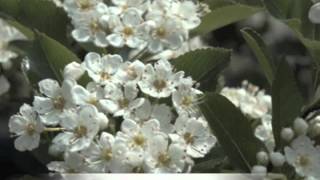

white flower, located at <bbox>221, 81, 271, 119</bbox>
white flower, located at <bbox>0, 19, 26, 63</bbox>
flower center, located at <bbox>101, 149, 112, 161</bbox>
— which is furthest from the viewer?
white flower, located at <bbox>0, 19, 26, 63</bbox>

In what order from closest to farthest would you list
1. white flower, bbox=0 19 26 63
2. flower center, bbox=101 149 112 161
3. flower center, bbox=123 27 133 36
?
flower center, bbox=101 149 112 161
flower center, bbox=123 27 133 36
white flower, bbox=0 19 26 63

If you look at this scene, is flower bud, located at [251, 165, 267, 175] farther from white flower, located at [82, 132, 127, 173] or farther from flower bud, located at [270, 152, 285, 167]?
white flower, located at [82, 132, 127, 173]

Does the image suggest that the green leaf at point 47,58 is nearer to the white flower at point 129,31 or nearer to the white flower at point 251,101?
the white flower at point 129,31

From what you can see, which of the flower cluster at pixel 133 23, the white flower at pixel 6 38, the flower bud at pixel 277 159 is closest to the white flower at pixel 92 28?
the flower cluster at pixel 133 23

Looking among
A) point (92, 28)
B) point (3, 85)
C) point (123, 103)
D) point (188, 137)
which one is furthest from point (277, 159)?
point (3, 85)

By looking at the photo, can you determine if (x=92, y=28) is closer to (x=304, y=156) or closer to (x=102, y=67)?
(x=102, y=67)

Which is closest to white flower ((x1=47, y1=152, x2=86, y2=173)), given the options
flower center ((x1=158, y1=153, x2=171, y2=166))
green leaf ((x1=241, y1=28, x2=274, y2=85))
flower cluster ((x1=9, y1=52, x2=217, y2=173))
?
flower cluster ((x1=9, y1=52, x2=217, y2=173))

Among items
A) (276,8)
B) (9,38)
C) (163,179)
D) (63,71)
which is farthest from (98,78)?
(9,38)

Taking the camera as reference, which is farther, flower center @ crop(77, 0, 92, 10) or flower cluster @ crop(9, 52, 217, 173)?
flower center @ crop(77, 0, 92, 10)
